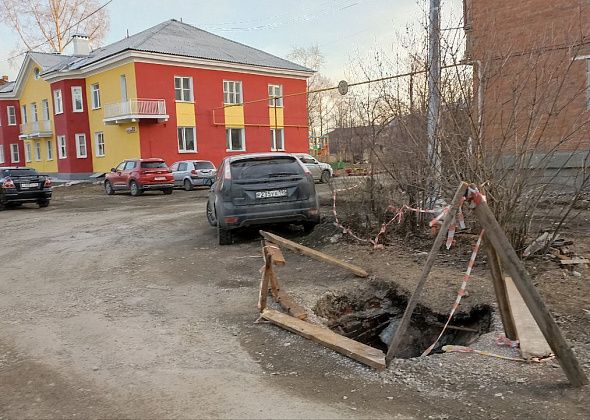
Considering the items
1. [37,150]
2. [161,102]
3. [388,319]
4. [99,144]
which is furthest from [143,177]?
[37,150]

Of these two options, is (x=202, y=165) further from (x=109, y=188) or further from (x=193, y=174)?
(x=109, y=188)

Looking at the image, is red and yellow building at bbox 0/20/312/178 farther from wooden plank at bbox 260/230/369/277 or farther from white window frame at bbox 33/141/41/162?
wooden plank at bbox 260/230/369/277

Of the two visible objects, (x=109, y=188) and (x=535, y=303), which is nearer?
(x=535, y=303)

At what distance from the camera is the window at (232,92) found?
34.0 metres

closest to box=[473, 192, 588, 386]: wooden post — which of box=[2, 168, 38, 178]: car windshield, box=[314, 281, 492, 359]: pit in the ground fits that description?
box=[314, 281, 492, 359]: pit in the ground

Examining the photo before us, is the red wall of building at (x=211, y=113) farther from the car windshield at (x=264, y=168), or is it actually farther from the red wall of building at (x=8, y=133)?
the car windshield at (x=264, y=168)

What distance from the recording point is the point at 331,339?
4266mm

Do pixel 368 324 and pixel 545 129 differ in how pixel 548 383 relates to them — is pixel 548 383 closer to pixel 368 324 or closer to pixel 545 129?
pixel 368 324

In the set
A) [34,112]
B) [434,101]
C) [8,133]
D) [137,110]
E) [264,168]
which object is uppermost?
[34,112]

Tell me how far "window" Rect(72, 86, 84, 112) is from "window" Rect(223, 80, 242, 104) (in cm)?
1039

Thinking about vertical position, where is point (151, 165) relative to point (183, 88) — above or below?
below

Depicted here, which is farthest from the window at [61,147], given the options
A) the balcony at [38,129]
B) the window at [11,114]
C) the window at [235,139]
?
the window at [11,114]

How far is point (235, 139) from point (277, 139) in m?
3.66

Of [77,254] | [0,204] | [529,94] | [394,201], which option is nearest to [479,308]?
[529,94]
